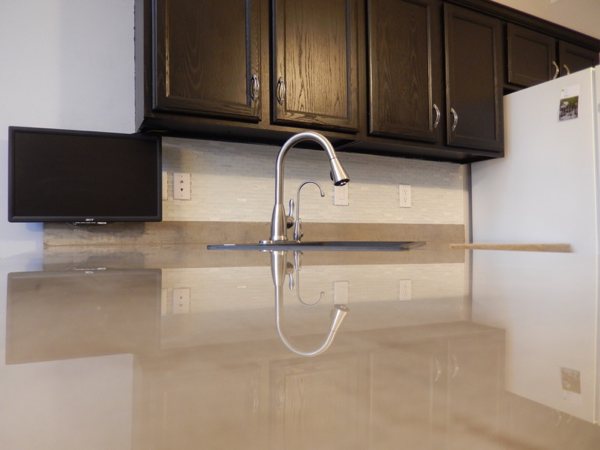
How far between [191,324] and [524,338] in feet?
0.42

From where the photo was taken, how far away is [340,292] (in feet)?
1.00

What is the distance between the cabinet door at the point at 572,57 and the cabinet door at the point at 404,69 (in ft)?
3.23

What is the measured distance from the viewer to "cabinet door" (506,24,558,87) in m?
2.38

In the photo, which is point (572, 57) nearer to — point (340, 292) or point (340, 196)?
point (340, 196)

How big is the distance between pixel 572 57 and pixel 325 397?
3.18m

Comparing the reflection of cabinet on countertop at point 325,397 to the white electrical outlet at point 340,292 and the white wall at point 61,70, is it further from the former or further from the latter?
the white wall at point 61,70

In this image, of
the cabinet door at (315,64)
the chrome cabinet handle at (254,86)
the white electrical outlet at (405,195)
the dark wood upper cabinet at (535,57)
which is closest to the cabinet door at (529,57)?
the dark wood upper cabinet at (535,57)

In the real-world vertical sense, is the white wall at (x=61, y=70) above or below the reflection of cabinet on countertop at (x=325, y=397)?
above

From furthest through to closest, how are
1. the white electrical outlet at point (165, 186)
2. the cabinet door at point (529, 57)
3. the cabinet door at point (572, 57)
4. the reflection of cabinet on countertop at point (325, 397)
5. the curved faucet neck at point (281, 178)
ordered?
the cabinet door at point (572, 57), the cabinet door at point (529, 57), the white electrical outlet at point (165, 186), the curved faucet neck at point (281, 178), the reflection of cabinet on countertop at point (325, 397)

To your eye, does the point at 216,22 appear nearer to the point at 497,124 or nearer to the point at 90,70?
Answer: the point at 90,70

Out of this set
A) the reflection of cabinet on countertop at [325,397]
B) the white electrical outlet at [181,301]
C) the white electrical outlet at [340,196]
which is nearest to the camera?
the reflection of cabinet on countertop at [325,397]

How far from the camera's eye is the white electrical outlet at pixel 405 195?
2.39 meters

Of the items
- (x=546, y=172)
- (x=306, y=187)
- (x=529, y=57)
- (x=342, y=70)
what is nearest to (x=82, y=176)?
(x=306, y=187)

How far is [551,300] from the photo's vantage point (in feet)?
0.84
